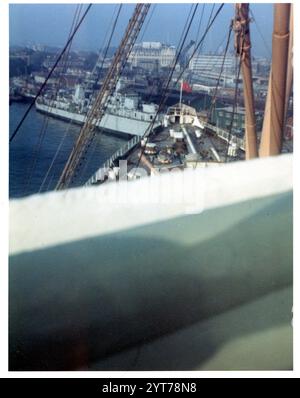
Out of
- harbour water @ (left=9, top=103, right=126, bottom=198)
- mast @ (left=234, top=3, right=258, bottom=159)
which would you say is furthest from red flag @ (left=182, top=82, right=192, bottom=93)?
harbour water @ (left=9, top=103, right=126, bottom=198)

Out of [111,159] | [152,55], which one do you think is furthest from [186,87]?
[111,159]

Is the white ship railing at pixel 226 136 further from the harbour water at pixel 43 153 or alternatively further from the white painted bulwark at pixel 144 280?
the harbour water at pixel 43 153

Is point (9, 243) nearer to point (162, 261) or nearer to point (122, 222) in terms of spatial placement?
point (122, 222)

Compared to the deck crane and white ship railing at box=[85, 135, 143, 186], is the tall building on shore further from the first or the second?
white ship railing at box=[85, 135, 143, 186]

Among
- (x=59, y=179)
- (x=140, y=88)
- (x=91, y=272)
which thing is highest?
(x=140, y=88)

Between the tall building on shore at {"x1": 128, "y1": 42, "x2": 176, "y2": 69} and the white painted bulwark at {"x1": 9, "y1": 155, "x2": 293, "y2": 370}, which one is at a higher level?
the tall building on shore at {"x1": 128, "y1": 42, "x2": 176, "y2": 69}
